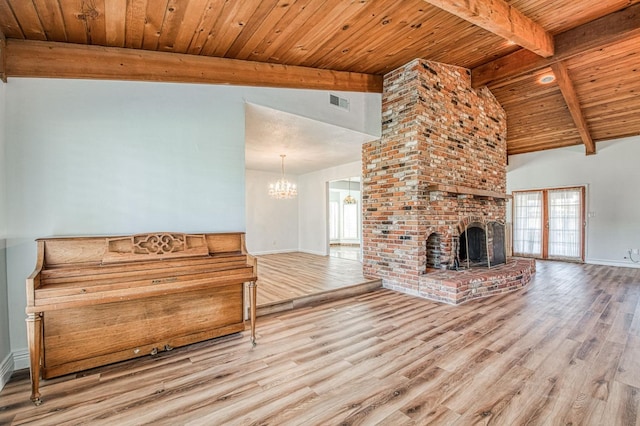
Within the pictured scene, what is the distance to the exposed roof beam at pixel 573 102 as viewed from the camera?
4.76m

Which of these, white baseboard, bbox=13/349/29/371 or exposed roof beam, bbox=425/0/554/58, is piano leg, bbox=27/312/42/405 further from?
exposed roof beam, bbox=425/0/554/58

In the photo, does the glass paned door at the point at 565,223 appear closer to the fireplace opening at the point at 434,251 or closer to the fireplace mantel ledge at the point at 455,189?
the fireplace mantel ledge at the point at 455,189

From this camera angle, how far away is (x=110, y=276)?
229cm

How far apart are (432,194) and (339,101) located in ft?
6.55

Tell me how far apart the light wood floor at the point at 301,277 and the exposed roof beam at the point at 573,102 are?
180 inches

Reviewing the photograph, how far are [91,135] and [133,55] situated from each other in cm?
86

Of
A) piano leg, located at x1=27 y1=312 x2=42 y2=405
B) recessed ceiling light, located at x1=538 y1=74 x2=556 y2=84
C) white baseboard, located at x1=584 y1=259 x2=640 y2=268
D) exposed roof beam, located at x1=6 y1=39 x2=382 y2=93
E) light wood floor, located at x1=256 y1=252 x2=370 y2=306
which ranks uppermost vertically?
recessed ceiling light, located at x1=538 y1=74 x2=556 y2=84

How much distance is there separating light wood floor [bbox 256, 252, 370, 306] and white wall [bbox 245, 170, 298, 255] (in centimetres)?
116

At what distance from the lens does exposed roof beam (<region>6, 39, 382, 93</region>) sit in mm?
2430

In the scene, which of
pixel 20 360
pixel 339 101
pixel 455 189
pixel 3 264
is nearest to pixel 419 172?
pixel 455 189

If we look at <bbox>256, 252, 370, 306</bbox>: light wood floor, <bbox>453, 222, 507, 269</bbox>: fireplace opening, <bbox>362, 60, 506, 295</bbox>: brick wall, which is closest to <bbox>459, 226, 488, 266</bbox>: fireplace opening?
<bbox>453, 222, 507, 269</bbox>: fireplace opening

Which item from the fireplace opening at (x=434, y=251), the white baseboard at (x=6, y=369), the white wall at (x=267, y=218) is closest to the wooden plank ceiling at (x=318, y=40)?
the white baseboard at (x=6, y=369)

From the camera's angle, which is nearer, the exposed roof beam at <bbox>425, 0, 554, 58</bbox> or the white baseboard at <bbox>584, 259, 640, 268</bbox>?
the exposed roof beam at <bbox>425, 0, 554, 58</bbox>

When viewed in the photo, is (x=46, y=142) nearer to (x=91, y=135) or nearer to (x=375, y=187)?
(x=91, y=135)
